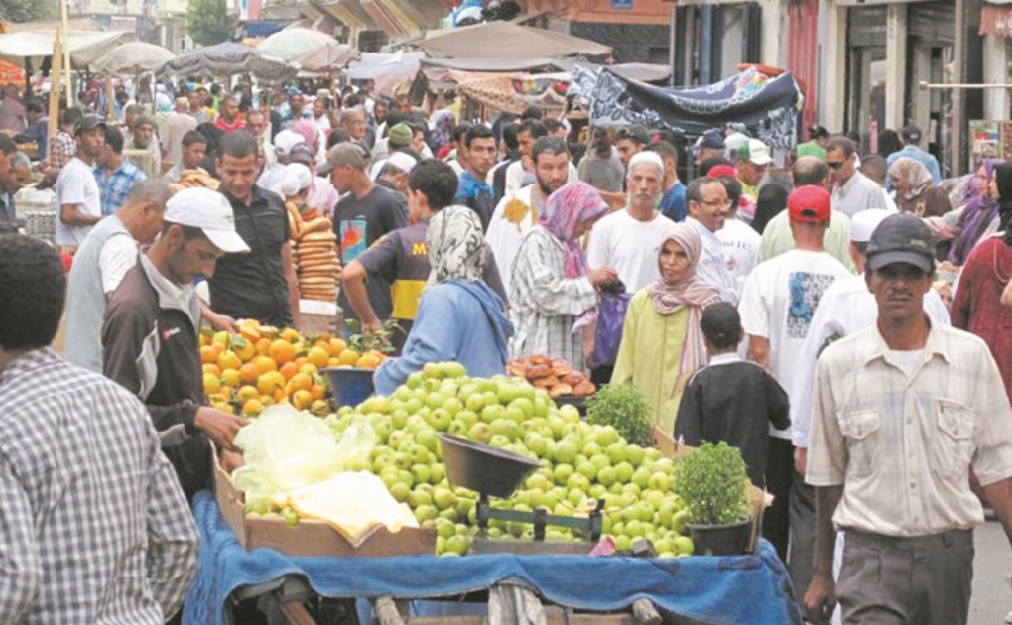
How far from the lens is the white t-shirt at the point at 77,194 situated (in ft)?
50.8

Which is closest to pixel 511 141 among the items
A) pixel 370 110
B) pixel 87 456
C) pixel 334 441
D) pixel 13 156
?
pixel 13 156

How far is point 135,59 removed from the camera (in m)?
48.3

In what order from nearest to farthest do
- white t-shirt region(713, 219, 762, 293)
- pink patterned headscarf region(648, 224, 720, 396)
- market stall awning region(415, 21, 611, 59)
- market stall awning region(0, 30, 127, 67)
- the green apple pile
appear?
the green apple pile
pink patterned headscarf region(648, 224, 720, 396)
white t-shirt region(713, 219, 762, 293)
market stall awning region(415, 21, 611, 59)
market stall awning region(0, 30, 127, 67)

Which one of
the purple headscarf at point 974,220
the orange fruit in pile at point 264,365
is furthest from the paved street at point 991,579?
the orange fruit in pile at point 264,365

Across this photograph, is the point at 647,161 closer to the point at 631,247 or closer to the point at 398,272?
the point at 631,247

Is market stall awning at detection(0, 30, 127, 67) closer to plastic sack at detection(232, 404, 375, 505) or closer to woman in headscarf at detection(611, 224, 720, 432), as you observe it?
woman in headscarf at detection(611, 224, 720, 432)

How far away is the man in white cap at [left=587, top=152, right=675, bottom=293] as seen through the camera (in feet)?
37.5

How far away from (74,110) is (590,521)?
56.9 ft

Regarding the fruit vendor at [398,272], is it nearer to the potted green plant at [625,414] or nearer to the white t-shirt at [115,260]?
the white t-shirt at [115,260]

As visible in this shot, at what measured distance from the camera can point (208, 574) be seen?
23.0 ft

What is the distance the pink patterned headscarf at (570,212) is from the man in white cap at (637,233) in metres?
0.59

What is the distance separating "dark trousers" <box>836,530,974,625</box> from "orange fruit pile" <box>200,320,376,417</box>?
11.2 ft

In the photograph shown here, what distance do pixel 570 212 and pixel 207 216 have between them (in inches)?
157

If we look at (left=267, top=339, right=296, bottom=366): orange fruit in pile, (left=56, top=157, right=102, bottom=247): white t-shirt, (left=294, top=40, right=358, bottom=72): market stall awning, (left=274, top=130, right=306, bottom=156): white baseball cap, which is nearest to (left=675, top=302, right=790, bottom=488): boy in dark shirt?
(left=267, top=339, right=296, bottom=366): orange fruit in pile
